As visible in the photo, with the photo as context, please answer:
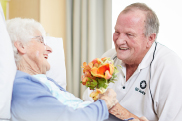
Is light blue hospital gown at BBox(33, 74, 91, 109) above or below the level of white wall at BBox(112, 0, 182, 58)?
below

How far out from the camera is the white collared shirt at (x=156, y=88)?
142 centimetres

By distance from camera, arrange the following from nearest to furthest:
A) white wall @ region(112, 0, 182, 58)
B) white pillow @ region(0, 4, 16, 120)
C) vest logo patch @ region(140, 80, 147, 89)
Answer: white pillow @ region(0, 4, 16, 120), vest logo patch @ region(140, 80, 147, 89), white wall @ region(112, 0, 182, 58)

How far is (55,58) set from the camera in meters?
2.00

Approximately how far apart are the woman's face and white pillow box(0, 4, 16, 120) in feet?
0.98

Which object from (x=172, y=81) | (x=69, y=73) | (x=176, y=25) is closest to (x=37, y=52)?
(x=172, y=81)

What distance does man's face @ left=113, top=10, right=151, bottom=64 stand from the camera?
5.33ft

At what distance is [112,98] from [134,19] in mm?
705

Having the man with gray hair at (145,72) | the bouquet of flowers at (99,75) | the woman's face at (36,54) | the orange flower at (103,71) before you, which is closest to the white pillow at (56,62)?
the woman's face at (36,54)

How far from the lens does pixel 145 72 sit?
5.37 feet

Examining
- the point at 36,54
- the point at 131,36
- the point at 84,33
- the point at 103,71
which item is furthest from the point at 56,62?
the point at 84,33

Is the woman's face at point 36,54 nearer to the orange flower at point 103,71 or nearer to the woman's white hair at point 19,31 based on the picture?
the woman's white hair at point 19,31

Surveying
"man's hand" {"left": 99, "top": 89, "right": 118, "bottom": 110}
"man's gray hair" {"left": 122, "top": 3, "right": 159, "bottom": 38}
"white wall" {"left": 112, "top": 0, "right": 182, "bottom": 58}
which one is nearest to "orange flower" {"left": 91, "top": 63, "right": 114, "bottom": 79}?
"man's hand" {"left": 99, "top": 89, "right": 118, "bottom": 110}

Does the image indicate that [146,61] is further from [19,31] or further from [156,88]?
[19,31]

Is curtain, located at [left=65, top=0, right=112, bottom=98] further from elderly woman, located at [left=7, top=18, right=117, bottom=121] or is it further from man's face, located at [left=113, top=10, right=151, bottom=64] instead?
elderly woman, located at [left=7, top=18, right=117, bottom=121]
